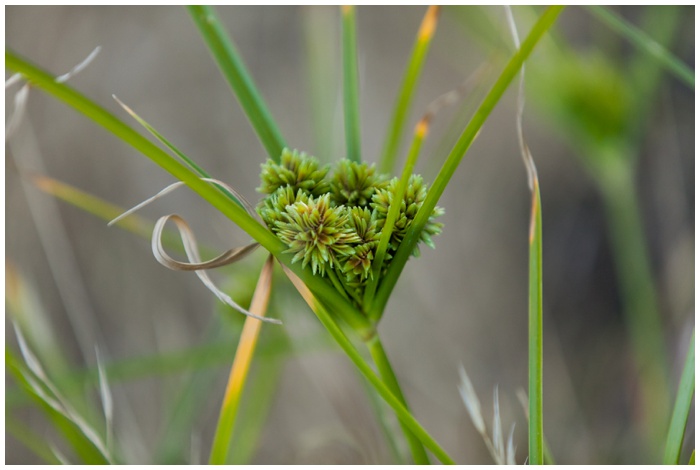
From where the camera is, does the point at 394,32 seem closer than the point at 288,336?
No

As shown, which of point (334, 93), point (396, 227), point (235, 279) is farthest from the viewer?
point (334, 93)

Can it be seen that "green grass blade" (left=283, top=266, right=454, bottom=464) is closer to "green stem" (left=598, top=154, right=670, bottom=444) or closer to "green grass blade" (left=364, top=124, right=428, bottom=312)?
"green grass blade" (left=364, top=124, right=428, bottom=312)

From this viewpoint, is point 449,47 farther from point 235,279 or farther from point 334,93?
point 235,279

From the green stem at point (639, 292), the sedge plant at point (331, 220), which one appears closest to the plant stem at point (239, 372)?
the sedge plant at point (331, 220)

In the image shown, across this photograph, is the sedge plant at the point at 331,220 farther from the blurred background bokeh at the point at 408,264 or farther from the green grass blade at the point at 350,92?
the blurred background bokeh at the point at 408,264

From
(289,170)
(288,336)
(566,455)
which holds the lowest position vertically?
(566,455)

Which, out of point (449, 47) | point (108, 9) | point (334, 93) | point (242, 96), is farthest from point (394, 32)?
point (242, 96)

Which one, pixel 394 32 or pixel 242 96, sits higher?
pixel 394 32
